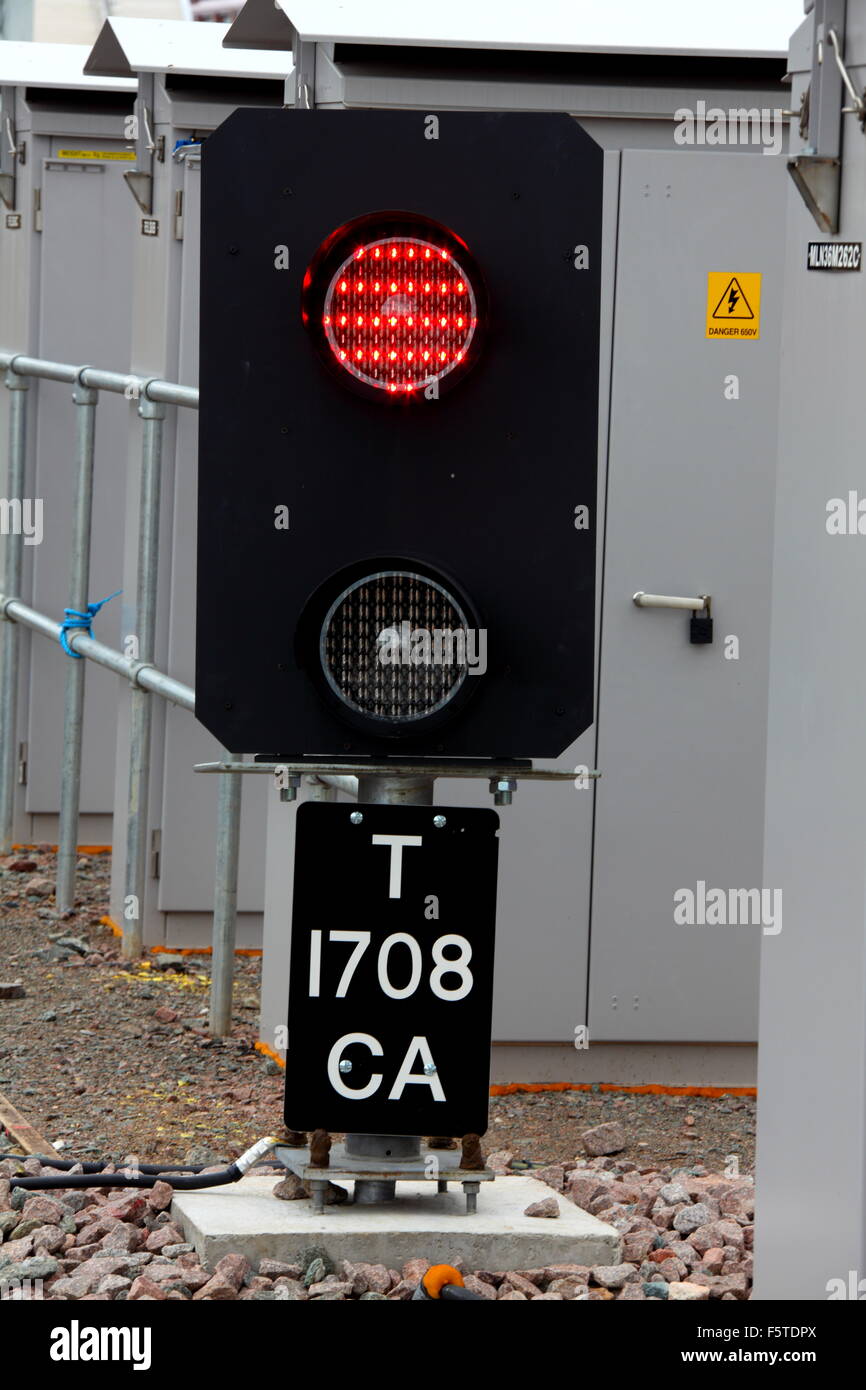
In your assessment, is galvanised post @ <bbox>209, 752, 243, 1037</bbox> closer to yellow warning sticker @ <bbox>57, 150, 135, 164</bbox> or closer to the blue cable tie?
the blue cable tie

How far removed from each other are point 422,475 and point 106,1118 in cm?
274

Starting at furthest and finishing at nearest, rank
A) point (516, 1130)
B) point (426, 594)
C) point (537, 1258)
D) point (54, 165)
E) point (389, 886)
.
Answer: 1. point (54, 165)
2. point (516, 1130)
3. point (537, 1258)
4. point (389, 886)
5. point (426, 594)

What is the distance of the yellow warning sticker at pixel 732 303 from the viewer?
5.32 m

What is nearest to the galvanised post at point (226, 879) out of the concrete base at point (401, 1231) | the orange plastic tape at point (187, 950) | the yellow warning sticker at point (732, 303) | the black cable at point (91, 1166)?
the orange plastic tape at point (187, 950)

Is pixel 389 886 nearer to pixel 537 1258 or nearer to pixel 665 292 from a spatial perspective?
pixel 537 1258

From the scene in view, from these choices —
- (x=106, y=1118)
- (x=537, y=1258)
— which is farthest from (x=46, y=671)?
(x=537, y=1258)

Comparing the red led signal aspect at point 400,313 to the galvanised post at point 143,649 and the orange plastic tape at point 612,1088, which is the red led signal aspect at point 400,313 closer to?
the orange plastic tape at point 612,1088

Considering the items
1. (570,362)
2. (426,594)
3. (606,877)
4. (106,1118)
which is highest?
(570,362)

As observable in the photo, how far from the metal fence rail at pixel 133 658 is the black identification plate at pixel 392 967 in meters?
2.36

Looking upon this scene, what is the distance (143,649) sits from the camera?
6.61 m

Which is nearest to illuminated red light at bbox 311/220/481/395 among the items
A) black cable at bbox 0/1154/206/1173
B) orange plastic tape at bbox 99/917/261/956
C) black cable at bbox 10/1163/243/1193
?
black cable at bbox 10/1163/243/1193

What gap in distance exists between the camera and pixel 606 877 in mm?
5418

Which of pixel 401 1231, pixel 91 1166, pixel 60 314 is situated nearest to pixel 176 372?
pixel 60 314

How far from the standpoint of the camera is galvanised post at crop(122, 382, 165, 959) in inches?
255
